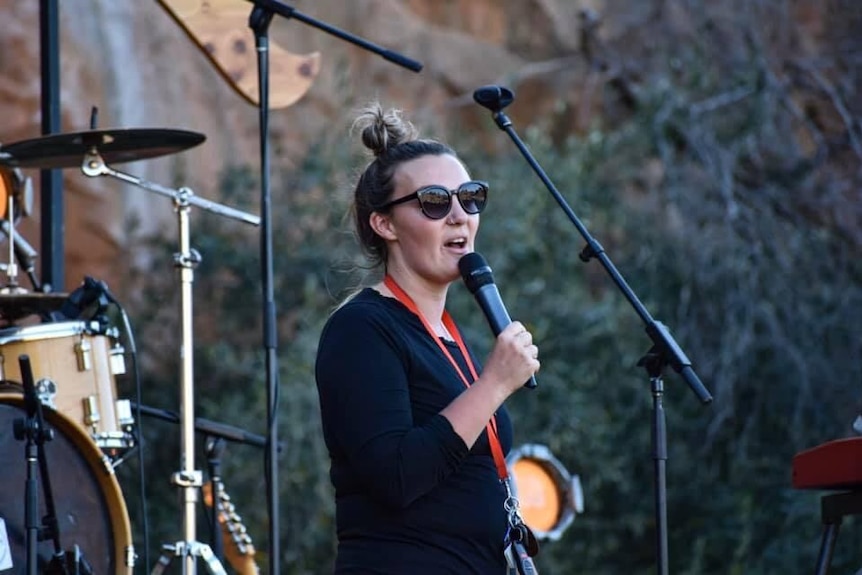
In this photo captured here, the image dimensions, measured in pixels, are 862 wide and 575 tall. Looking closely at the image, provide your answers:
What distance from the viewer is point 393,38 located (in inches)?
378

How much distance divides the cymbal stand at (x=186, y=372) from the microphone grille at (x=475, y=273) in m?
1.65

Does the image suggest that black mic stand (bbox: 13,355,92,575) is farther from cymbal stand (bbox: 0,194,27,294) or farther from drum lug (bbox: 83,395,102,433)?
cymbal stand (bbox: 0,194,27,294)

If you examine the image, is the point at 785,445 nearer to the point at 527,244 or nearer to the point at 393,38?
the point at 527,244

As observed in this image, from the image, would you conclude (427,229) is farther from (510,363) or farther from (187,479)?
(187,479)

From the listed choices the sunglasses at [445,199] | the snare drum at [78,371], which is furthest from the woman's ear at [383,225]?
the snare drum at [78,371]

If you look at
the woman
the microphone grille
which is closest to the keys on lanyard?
the woman

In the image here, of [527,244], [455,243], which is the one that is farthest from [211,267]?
[455,243]

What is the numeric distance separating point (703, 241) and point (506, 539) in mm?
5082

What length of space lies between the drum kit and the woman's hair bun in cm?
123

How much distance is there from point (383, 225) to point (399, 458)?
0.63 m

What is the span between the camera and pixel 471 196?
2.89 meters

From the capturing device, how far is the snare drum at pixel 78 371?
4.13 meters

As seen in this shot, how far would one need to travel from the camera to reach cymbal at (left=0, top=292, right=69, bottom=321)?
13.9ft

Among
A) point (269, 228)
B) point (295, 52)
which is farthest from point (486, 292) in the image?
point (295, 52)
